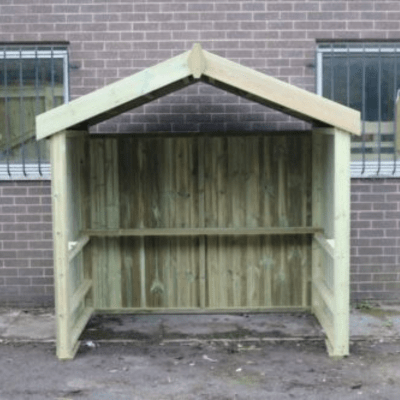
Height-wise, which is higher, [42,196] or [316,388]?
[42,196]

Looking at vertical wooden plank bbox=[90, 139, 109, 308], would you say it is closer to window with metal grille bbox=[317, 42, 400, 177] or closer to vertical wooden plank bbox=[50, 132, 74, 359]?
vertical wooden plank bbox=[50, 132, 74, 359]

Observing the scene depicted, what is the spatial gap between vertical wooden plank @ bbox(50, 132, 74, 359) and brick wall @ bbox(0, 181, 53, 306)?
6.07 feet

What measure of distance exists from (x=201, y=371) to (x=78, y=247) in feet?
5.55

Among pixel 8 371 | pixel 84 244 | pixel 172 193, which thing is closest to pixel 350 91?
pixel 172 193

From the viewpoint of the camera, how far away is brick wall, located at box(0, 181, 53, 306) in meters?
7.76

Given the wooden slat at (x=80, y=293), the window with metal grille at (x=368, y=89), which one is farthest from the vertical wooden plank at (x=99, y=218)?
the window with metal grille at (x=368, y=89)

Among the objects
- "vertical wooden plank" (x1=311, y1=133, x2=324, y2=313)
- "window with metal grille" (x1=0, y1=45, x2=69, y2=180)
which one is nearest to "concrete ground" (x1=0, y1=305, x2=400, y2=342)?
"vertical wooden plank" (x1=311, y1=133, x2=324, y2=313)

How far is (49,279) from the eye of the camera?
7859mm

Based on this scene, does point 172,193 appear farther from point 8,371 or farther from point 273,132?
point 8,371

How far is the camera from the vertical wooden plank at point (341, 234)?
5863 millimetres

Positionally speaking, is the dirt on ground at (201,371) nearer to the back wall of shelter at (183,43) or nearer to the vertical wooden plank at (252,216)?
the vertical wooden plank at (252,216)

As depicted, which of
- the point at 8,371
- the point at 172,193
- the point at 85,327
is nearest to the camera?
the point at 8,371

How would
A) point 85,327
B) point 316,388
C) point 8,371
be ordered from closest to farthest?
point 316,388, point 8,371, point 85,327

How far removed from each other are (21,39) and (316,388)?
468cm
